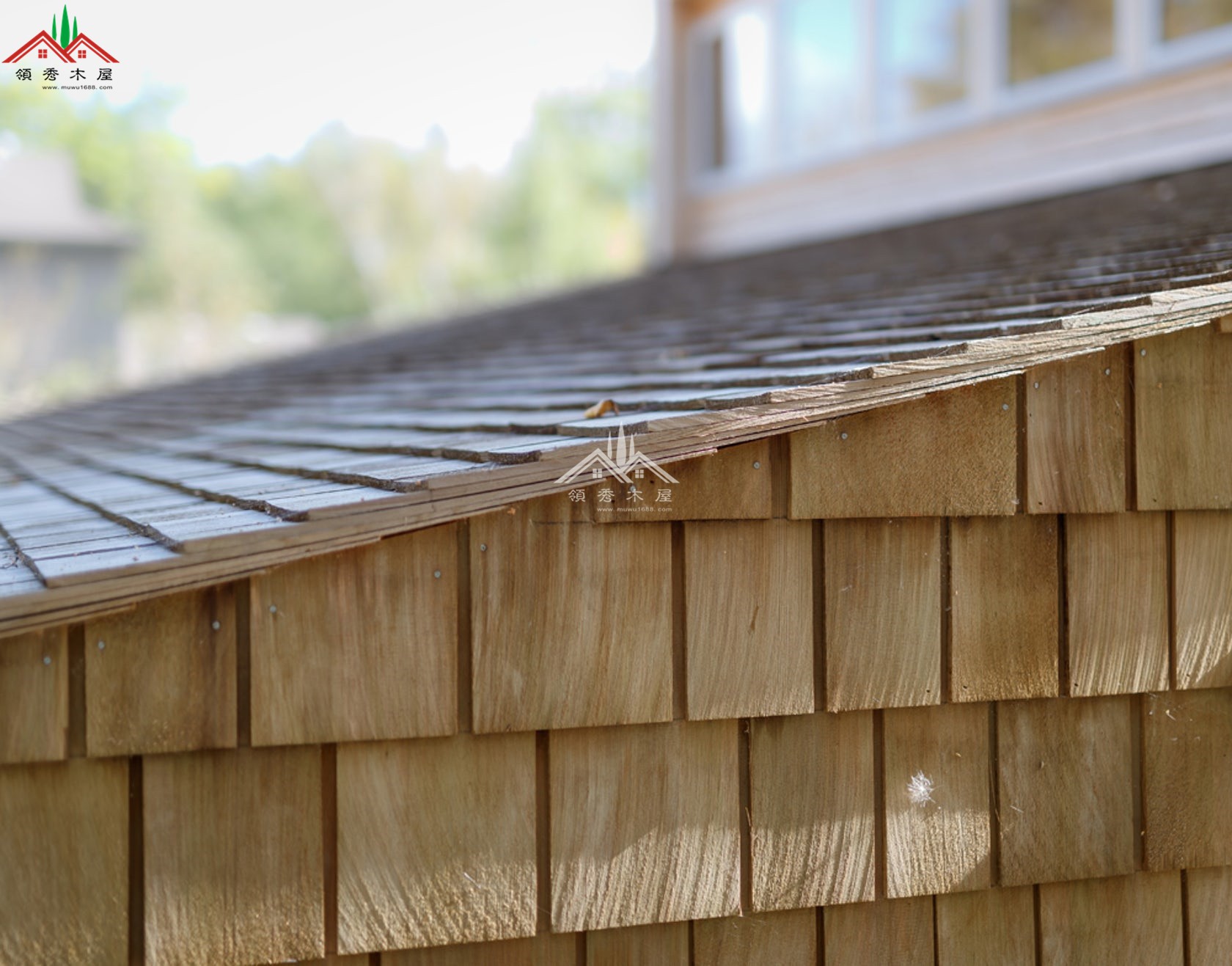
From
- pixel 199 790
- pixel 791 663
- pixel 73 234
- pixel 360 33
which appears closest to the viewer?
pixel 199 790

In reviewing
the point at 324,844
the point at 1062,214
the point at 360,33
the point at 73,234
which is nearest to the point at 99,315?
the point at 73,234

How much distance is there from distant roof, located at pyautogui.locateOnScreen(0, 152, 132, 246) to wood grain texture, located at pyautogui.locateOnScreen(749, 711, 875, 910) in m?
25.4

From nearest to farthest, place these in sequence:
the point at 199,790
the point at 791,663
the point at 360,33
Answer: the point at 199,790 → the point at 791,663 → the point at 360,33

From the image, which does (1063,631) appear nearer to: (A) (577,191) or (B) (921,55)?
(B) (921,55)

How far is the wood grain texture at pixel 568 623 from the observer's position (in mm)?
1756

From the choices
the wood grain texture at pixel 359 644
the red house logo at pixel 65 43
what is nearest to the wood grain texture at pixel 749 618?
the wood grain texture at pixel 359 644

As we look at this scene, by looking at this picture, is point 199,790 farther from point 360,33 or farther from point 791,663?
point 360,33

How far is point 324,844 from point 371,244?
3348 centimetres

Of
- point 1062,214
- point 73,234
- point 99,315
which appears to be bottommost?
point 1062,214

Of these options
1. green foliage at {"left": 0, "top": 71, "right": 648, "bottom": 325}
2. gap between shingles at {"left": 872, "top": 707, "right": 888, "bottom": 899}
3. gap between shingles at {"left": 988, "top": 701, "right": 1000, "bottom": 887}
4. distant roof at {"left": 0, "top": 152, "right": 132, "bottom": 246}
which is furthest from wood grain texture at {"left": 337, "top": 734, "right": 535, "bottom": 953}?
green foliage at {"left": 0, "top": 71, "right": 648, "bottom": 325}

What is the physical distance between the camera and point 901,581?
198cm

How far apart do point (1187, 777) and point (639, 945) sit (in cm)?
111

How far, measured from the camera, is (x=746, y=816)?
1.92 meters

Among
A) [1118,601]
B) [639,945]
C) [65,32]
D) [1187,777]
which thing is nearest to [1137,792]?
Result: [1187,777]
